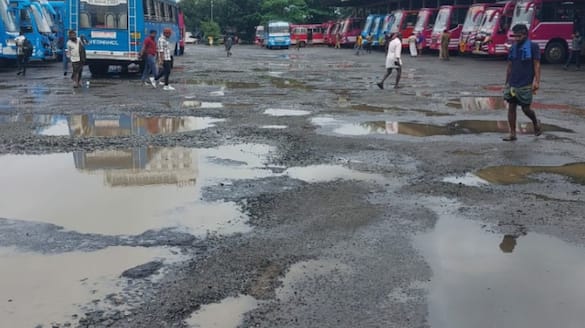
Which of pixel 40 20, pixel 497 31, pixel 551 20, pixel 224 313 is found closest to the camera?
pixel 224 313

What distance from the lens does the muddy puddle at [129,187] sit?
5.77m

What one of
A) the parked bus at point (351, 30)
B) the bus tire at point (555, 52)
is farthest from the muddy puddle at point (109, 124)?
the parked bus at point (351, 30)

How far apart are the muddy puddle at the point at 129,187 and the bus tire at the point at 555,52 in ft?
75.9

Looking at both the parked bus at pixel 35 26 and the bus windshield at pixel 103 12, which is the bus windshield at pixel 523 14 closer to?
the bus windshield at pixel 103 12

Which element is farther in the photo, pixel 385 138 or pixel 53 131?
pixel 53 131

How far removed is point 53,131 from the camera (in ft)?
34.5

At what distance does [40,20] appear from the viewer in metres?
29.0

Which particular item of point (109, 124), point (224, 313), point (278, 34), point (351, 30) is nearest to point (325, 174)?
point (224, 313)

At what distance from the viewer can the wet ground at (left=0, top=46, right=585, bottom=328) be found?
13.3ft

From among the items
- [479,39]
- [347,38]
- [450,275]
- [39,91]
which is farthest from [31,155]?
[347,38]

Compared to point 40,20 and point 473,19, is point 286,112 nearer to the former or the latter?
point 40,20

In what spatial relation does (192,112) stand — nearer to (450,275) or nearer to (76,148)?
(76,148)

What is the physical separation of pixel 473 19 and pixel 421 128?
2438 centimetres

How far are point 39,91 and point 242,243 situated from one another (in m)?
13.9
